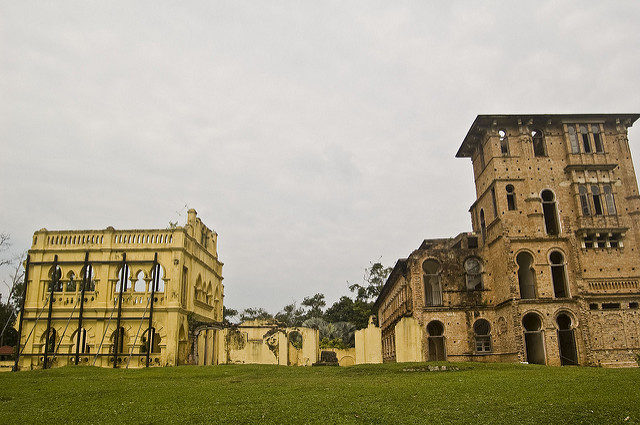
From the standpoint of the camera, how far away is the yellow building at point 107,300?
97.2ft

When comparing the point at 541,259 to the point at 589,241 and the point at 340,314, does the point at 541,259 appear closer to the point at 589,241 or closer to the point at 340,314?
the point at 589,241

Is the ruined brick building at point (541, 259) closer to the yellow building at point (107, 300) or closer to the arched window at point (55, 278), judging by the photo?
the yellow building at point (107, 300)

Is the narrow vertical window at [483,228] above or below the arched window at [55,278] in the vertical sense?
above

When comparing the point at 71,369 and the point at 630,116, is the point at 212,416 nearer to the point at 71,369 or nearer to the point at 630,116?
the point at 71,369

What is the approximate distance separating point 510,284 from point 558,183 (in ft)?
24.2

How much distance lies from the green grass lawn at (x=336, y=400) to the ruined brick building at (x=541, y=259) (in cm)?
1137

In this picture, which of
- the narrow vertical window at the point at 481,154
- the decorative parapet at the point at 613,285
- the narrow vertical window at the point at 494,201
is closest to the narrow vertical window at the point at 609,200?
the decorative parapet at the point at 613,285

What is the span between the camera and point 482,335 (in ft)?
104

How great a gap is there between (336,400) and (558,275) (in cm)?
2448

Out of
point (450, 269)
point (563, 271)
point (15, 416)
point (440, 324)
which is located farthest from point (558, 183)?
point (15, 416)

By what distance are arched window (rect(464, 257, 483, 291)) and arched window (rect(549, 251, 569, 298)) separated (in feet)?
13.9

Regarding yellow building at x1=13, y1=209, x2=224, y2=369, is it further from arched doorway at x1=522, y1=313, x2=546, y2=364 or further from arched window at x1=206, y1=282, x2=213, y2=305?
arched doorway at x1=522, y1=313, x2=546, y2=364

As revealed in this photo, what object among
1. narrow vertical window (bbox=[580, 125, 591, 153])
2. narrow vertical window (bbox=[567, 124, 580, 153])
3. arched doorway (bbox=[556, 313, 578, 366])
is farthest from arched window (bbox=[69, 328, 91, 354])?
narrow vertical window (bbox=[580, 125, 591, 153])

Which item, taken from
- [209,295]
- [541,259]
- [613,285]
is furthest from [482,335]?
[209,295]
